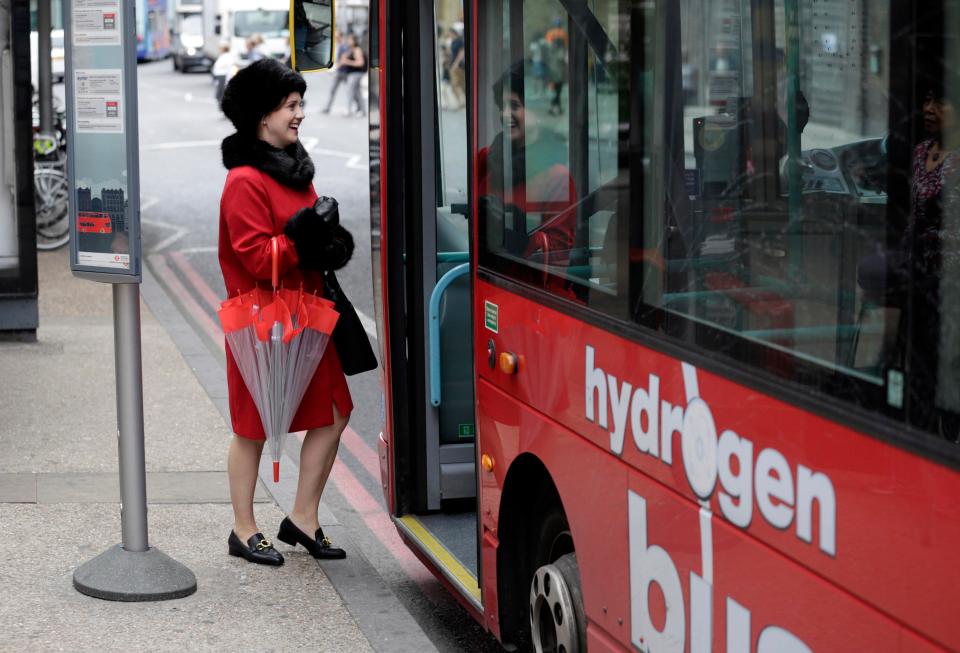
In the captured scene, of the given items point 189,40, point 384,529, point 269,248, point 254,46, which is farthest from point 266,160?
point 189,40

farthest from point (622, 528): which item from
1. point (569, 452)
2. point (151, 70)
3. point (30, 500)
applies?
point (151, 70)

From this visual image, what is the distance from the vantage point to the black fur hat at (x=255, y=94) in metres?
5.07

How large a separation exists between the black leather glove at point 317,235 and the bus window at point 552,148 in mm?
889

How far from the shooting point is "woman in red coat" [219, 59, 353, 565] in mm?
4930

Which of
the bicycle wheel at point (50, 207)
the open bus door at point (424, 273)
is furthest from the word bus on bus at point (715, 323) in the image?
the bicycle wheel at point (50, 207)

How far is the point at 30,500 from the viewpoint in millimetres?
6137

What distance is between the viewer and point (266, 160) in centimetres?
501

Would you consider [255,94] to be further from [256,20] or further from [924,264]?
[256,20]

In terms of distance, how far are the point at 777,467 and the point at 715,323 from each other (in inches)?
15.2

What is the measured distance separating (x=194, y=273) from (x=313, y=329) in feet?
28.3

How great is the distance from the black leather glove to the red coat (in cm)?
4

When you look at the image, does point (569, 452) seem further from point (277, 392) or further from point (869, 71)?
point (277, 392)

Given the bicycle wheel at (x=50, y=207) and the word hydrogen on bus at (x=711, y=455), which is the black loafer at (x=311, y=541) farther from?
the bicycle wheel at (x=50, y=207)

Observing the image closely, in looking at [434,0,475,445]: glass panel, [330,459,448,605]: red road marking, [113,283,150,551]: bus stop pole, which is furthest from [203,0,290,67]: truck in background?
[113,283,150,551]: bus stop pole
